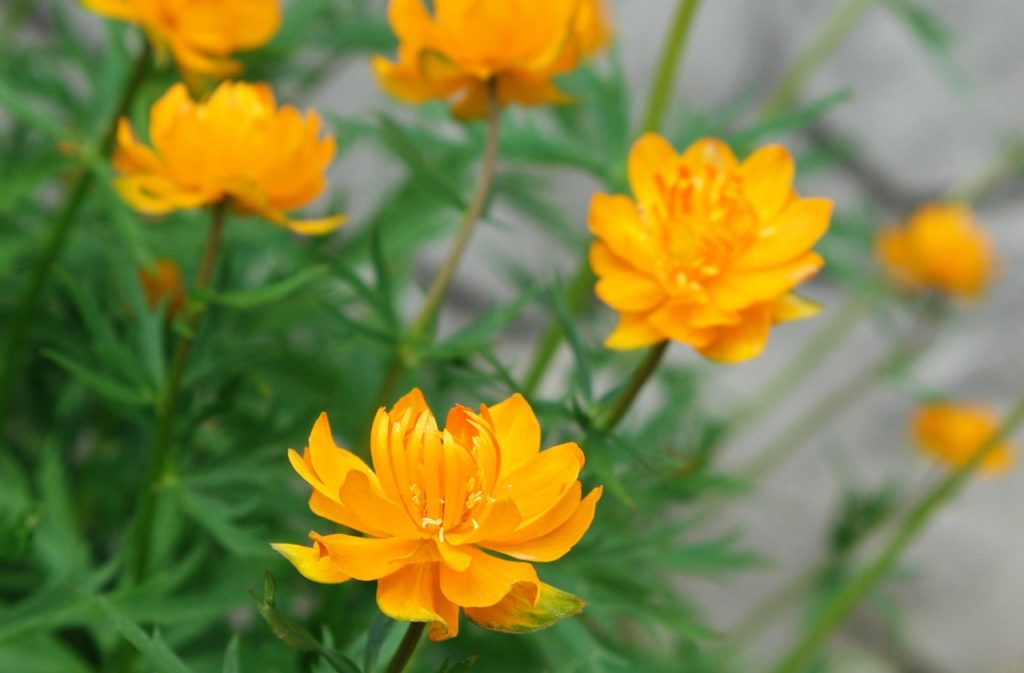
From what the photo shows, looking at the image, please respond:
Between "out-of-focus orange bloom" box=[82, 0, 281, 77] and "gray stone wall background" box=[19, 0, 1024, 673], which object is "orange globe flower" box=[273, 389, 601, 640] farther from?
"gray stone wall background" box=[19, 0, 1024, 673]

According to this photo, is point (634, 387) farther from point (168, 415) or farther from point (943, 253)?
point (943, 253)

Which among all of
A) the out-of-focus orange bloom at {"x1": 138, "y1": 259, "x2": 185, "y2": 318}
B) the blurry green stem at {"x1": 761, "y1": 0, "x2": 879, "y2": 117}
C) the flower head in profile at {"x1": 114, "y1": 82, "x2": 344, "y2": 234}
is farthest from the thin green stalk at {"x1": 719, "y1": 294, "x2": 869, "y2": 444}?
the flower head in profile at {"x1": 114, "y1": 82, "x2": 344, "y2": 234}

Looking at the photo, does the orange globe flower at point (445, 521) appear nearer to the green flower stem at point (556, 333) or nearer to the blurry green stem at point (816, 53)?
the green flower stem at point (556, 333)

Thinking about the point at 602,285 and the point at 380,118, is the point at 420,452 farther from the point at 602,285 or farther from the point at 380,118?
the point at 380,118

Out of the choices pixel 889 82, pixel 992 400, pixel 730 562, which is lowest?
pixel 992 400

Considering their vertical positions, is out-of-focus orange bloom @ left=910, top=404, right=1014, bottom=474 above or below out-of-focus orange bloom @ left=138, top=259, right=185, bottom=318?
below

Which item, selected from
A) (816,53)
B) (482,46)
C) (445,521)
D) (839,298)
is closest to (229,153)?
(482,46)

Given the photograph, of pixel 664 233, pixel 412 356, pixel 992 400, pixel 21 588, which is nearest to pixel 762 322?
pixel 664 233
